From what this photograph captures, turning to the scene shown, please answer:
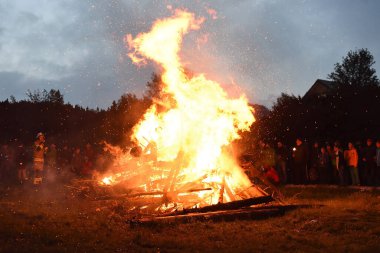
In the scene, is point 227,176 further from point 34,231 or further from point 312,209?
point 34,231

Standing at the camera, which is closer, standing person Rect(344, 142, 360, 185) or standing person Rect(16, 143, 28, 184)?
standing person Rect(344, 142, 360, 185)

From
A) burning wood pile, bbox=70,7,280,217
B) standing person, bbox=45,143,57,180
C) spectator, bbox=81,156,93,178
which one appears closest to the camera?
burning wood pile, bbox=70,7,280,217

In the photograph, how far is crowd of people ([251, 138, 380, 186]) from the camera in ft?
50.4

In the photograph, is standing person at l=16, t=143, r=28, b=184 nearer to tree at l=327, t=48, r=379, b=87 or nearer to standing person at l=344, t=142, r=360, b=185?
standing person at l=344, t=142, r=360, b=185

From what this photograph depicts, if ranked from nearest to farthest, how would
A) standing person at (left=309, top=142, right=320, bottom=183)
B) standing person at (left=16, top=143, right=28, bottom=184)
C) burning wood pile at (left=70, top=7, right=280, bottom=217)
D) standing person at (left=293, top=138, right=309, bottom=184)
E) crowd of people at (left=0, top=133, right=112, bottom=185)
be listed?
burning wood pile at (left=70, top=7, right=280, bottom=217)
standing person at (left=309, top=142, right=320, bottom=183)
standing person at (left=293, top=138, right=309, bottom=184)
crowd of people at (left=0, top=133, right=112, bottom=185)
standing person at (left=16, top=143, right=28, bottom=184)

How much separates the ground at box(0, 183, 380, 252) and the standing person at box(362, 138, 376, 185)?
3.17 meters

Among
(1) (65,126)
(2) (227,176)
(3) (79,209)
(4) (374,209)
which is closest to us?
(4) (374,209)

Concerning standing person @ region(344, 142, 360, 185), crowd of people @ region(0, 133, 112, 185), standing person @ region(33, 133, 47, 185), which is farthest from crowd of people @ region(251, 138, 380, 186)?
standing person @ region(33, 133, 47, 185)

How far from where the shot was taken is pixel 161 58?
15.1m

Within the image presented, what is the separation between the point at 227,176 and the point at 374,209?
456cm

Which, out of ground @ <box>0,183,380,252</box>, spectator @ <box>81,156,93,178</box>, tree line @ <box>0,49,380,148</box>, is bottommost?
ground @ <box>0,183,380,252</box>

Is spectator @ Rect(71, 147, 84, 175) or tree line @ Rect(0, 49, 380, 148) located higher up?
tree line @ Rect(0, 49, 380, 148)

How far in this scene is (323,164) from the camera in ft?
54.9

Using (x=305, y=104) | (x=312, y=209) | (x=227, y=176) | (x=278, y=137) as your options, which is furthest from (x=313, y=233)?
(x=305, y=104)
